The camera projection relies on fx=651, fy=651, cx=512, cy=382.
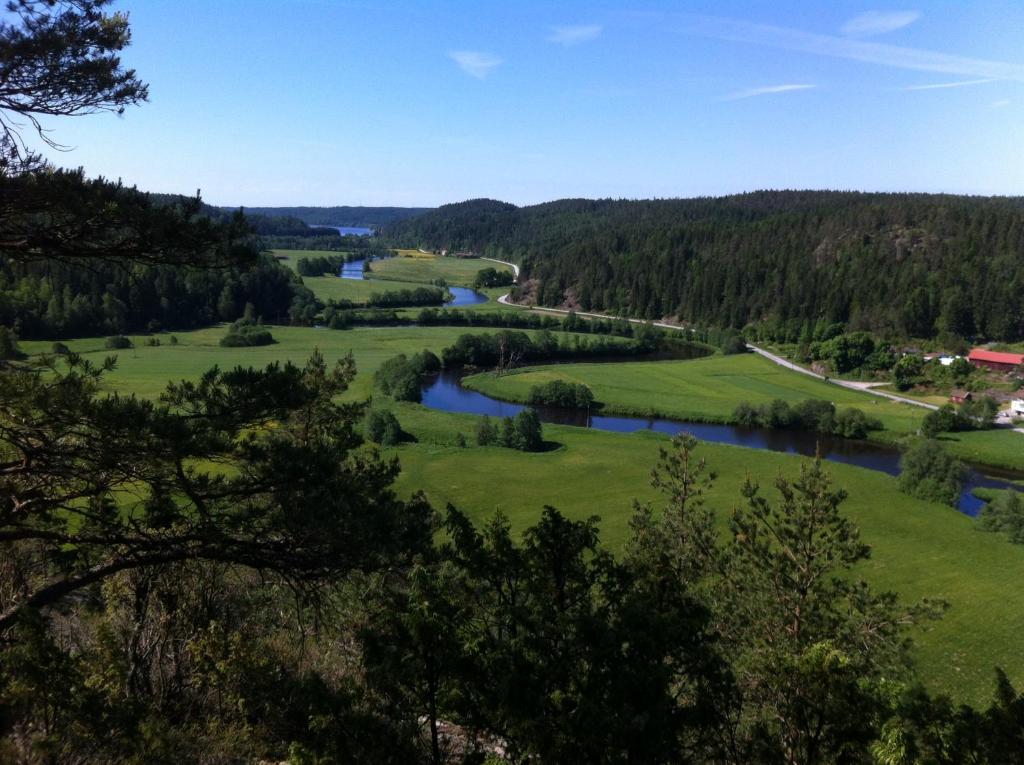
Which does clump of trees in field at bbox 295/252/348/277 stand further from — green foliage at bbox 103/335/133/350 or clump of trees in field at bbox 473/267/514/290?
green foliage at bbox 103/335/133/350

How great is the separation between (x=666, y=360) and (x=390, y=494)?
7438 centimetres

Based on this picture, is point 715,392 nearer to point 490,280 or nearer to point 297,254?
point 490,280

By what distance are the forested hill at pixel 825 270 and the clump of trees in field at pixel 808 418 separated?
41618mm

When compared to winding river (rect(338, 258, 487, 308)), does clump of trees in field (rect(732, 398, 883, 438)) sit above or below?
below

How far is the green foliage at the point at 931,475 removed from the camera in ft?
110

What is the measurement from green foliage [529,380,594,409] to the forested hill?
165 ft

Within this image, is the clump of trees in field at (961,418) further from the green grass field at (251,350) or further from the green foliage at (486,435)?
the green grass field at (251,350)

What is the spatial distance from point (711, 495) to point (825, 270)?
8032 cm

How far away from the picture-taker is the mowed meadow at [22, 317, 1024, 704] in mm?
21031

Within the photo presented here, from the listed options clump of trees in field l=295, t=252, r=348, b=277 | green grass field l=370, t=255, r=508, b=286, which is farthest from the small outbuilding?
clump of trees in field l=295, t=252, r=348, b=277

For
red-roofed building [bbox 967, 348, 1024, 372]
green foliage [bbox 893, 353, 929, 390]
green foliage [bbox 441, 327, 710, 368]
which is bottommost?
green foliage [bbox 441, 327, 710, 368]

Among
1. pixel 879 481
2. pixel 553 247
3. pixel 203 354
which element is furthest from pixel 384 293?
pixel 879 481

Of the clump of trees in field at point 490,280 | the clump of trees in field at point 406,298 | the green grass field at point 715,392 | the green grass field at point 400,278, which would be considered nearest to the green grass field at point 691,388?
the green grass field at point 715,392

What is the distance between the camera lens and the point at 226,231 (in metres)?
6.85
